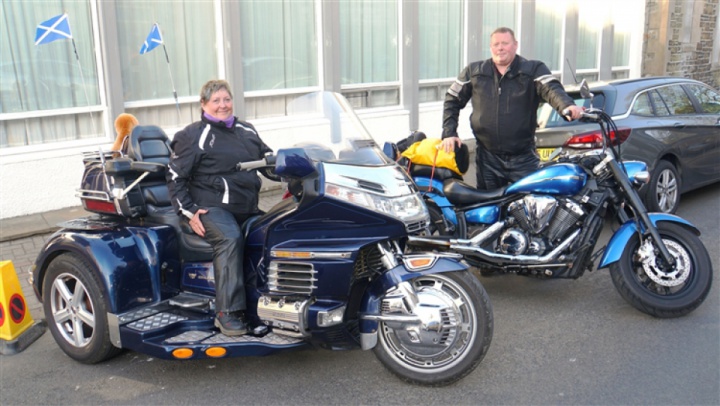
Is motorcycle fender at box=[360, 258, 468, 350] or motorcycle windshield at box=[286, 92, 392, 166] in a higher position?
motorcycle windshield at box=[286, 92, 392, 166]

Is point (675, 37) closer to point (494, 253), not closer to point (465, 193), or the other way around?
point (465, 193)

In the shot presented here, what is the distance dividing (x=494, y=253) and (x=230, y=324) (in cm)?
207

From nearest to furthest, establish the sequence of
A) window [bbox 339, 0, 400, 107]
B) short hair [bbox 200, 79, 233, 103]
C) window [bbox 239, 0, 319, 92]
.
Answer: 1. short hair [bbox 200, 79, 233, 103]
2. window [bbox 239, 0, 319, 92]
3. window [bbox 339, 0, 400, 107]

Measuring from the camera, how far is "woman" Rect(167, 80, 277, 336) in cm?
384

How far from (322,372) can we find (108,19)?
6.39m

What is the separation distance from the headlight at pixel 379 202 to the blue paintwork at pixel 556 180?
145 cm

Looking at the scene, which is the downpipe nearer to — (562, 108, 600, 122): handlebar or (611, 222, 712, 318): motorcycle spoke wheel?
(611, 222, 712, 318): motorcycle spoke wheel

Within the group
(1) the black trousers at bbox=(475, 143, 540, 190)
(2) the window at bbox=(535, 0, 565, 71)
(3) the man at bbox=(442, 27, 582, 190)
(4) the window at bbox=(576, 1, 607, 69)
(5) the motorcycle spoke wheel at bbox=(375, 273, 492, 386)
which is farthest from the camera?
(4) the window at bbox=(576, 1, 607, 69)

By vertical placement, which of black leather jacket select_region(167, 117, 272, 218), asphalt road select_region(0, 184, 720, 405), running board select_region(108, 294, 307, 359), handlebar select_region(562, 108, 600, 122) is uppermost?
handlebar select_region(562, 108, 600, 122)

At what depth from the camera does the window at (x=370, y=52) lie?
11703 millimetres

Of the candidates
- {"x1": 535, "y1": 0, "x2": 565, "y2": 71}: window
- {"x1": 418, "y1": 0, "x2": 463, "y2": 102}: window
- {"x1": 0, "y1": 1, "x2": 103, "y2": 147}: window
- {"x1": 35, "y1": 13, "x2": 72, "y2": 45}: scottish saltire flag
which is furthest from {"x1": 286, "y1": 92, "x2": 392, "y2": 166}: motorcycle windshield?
{"x1": 535, "y1": 0, "x2": 565, "y2": 71}: window

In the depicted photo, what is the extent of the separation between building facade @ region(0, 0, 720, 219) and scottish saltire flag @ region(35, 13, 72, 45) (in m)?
0.04

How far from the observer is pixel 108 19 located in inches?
333

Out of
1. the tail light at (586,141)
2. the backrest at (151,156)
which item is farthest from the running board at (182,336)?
the tail light at (586,141)
